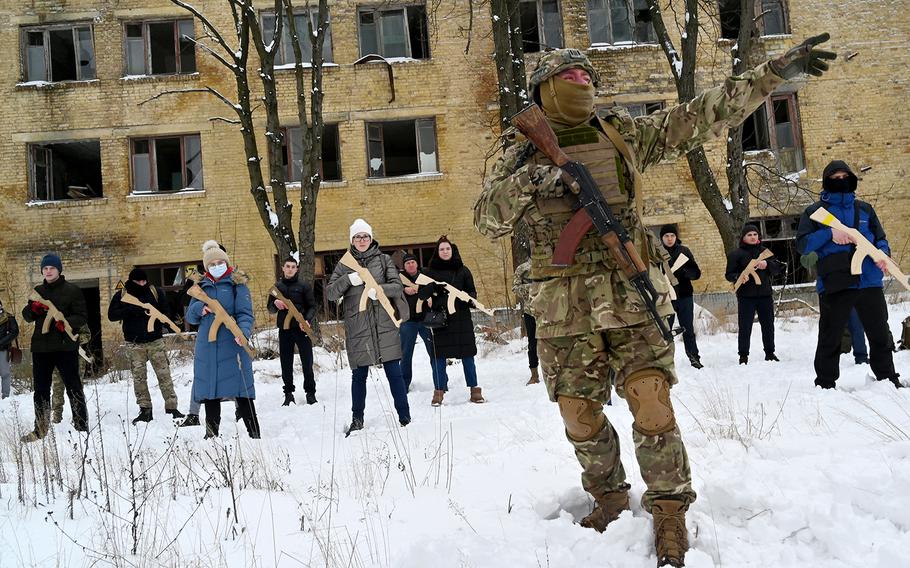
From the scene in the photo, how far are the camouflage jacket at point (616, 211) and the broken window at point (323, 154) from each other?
13.4 m

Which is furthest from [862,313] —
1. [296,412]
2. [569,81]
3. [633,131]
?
[296,412]

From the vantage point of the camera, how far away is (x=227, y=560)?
2812mm

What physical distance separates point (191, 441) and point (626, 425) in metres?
3.63

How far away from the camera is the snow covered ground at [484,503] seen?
259 cm

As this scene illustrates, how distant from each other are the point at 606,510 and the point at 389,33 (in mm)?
15371

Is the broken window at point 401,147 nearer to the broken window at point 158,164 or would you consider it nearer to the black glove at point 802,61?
the broken window at point 158,164

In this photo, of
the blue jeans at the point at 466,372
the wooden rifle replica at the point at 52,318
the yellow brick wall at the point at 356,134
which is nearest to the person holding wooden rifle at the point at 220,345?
the wooden rifle replica at the point at 52,318

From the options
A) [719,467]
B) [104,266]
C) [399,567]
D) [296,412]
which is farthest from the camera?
[104,266]

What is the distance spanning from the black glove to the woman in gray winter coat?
407 centimetres

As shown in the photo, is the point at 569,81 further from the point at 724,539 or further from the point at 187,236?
the point at 187,236

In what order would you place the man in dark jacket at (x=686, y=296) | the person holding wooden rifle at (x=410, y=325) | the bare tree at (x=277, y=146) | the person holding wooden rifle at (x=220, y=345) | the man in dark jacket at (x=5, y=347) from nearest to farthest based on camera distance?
the person holding wooden rifle at (x=220, y=345) < the person holding wooden rifle at (x=410, y=325) < the man in dark jacket at (x=686, y=296) < the man in dark jacket at (x=5, y=347) < the bare tree at (x=277, y=146)

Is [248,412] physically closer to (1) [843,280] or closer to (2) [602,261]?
(2) [602,261]

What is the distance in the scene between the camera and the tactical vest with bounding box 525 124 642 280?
2.97 m

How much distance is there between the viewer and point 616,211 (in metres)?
3.03
